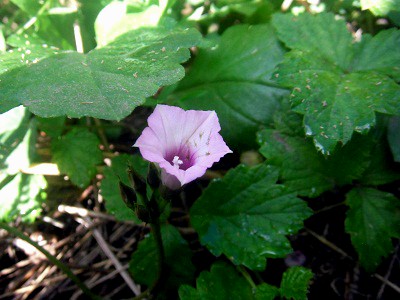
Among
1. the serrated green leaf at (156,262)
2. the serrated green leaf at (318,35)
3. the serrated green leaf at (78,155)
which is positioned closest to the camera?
the serrated green leaf at (156,262)

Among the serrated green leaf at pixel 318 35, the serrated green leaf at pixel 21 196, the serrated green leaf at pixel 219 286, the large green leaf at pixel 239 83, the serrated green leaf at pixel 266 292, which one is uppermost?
the serrated green leaf at pixel 318 35

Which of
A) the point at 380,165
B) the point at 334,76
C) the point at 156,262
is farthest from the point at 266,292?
the point at 334,76

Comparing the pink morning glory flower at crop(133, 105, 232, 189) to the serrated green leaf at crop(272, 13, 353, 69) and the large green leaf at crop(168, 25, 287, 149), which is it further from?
the serrated green leaf at crop(272, 13, 353, 69)

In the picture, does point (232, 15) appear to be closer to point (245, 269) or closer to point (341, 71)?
point (341, 71)

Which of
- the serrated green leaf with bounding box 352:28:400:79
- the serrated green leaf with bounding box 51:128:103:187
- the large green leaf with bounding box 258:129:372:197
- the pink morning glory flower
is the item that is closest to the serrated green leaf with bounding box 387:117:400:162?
the large green leaf with bounding box 258:129:372:197

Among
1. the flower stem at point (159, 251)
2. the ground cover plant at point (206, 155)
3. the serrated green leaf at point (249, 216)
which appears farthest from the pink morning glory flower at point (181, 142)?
the serrated green leaf at point (249, 216)

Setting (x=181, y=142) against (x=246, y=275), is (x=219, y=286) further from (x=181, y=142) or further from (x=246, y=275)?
(x=181, y=142)

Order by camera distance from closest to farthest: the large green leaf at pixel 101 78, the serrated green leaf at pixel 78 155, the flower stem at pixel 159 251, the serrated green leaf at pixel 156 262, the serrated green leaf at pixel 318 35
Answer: the large green leaf at pixel 101 78
the flower stem at pixel 159 251
the serrated green leaf at pixel 156 262
the serrated green leaf at pixel 318 35
the serrated green leaf at pixel 78 155

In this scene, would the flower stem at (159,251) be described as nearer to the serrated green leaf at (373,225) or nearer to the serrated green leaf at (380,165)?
the serrated green leaf at (373,225)
